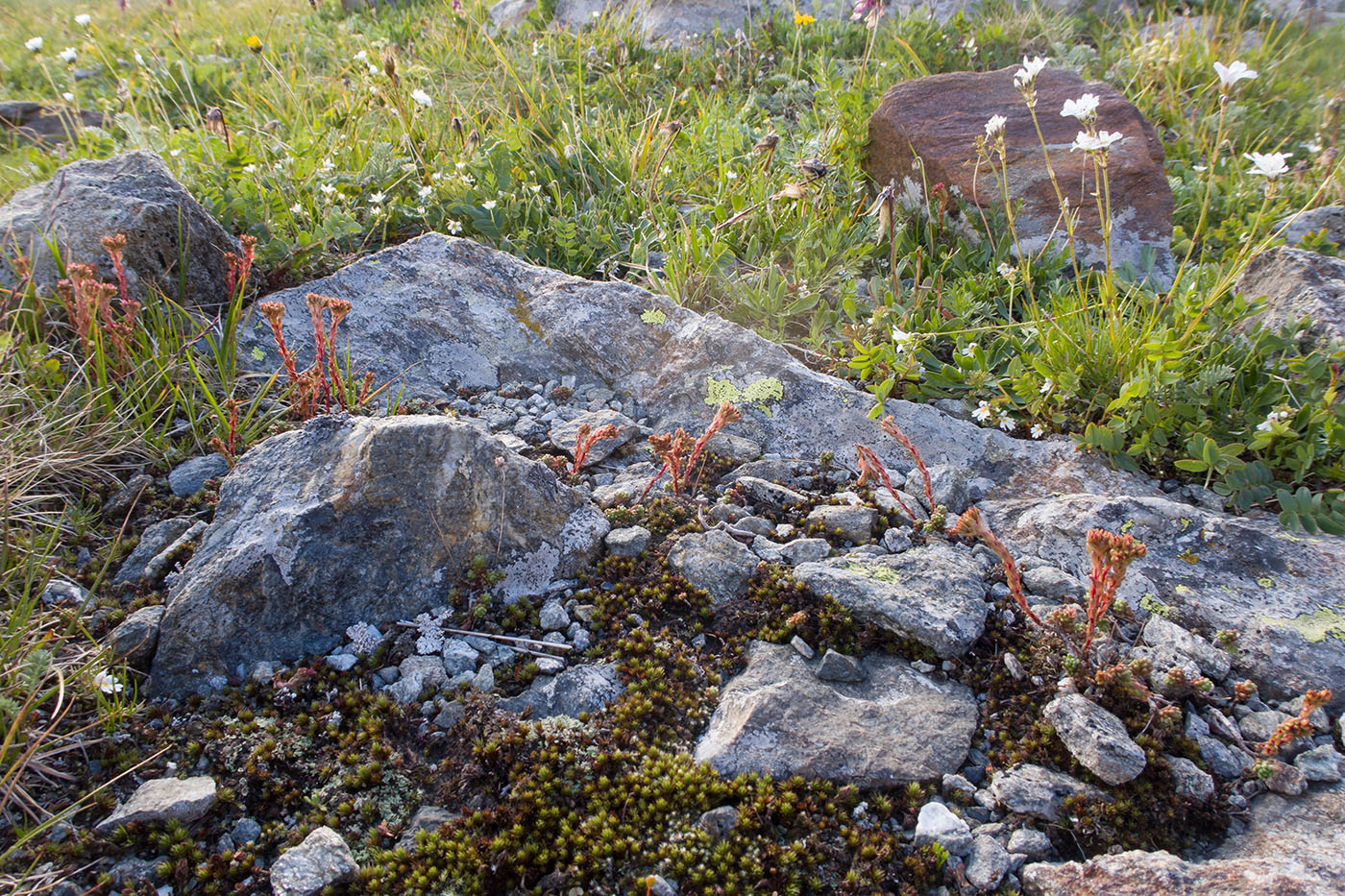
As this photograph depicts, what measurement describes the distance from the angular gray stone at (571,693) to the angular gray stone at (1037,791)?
1113 millimetres

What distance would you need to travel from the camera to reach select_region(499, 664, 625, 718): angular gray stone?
240cm

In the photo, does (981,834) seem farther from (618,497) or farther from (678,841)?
(618,497)

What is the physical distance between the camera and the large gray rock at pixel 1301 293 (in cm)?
340

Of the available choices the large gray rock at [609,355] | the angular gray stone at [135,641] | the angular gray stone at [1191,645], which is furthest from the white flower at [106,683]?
the angular gray stone at [1191,645]

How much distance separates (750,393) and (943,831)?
2.05m

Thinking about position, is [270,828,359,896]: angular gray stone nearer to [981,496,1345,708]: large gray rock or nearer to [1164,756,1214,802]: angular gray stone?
[1164,756,1214,802]: angular gray stone

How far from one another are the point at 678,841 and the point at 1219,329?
3208 millimetres

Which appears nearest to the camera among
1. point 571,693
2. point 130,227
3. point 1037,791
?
point 1037,791

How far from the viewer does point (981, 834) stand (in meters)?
2.06

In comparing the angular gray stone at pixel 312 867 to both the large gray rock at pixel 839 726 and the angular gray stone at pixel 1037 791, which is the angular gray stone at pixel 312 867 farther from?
the angular gray stone at pixel 1037 791

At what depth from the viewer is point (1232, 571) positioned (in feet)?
9.22

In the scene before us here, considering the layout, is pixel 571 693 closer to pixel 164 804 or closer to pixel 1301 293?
pixel 164 804

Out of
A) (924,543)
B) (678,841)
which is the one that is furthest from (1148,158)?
(678,841)

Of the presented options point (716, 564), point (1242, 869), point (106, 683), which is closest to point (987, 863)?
point (1242, 869)
